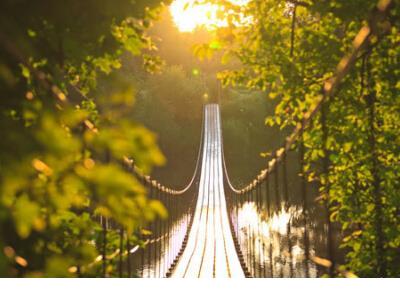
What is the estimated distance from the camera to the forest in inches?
40.9

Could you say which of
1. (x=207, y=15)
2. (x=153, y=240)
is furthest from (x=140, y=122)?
(x=153, y=240)

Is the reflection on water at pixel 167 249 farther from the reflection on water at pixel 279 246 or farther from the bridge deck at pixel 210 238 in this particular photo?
the reflection on water at pixel 279 246

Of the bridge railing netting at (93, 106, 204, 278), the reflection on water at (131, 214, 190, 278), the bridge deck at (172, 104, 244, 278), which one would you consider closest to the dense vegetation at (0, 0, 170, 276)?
the bridge railing netting at (93, 106, 204, 278)

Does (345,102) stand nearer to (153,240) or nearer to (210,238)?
(153,240)

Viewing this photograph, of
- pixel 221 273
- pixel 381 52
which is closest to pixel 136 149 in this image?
pixel 381 52

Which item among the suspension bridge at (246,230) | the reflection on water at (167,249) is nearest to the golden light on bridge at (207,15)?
the suspension bridge at (246,230)

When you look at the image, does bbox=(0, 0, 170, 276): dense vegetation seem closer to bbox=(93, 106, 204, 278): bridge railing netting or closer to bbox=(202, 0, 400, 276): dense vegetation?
bbox=(93, 106, 204, 278): bridge railing netting

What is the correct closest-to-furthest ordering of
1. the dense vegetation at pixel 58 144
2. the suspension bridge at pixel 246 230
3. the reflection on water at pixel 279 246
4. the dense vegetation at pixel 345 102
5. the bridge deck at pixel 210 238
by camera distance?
the dense vegetation at pixel 58 144 → the suspension bridge at pixel 246 230 → the dense vegetation at pixel 345 102 → the bridge deck at pixel 210 238 → the reflection on water at pixel 279 246

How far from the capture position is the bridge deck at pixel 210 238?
8.95m

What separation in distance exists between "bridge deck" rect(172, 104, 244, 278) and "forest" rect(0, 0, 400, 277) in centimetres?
73

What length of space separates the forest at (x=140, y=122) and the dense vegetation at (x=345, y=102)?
0.04 ft

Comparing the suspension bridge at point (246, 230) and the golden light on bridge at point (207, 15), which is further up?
the golden light on bridge at point (207, 15)

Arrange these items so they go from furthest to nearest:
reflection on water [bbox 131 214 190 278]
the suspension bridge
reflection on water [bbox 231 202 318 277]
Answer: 1. reflection on water [bbox 231 202 318 277]
2. reflection on water [bbox 131 214 190 278]
3. the suspension bridge

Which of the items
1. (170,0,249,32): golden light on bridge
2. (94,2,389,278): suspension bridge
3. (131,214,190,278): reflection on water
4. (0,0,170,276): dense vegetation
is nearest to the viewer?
(0,0,170,276): dense vegetation
